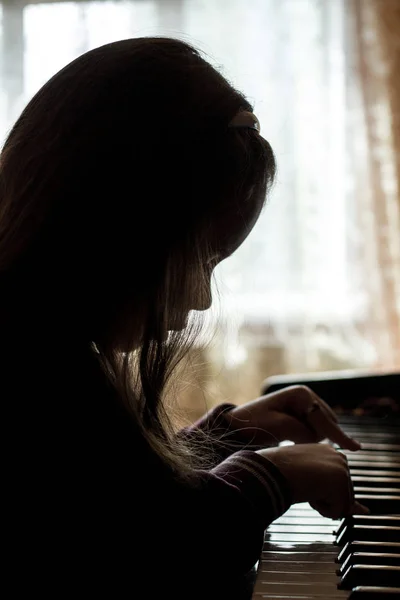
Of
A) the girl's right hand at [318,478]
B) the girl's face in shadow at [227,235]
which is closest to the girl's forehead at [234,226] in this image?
the girl's face in shadow at [227,235]

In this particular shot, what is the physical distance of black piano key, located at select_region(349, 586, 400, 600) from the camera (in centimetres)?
60

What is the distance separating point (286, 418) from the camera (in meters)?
1.03

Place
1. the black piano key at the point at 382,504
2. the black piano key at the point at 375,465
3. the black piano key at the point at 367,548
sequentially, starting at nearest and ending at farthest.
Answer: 1. the black piano key at the point at 367,548
2. the black piano key at the point at 382,504
3. the black piano key at the point at 375,465

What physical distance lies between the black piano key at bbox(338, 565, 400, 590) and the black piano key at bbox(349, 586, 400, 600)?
0.07 feet

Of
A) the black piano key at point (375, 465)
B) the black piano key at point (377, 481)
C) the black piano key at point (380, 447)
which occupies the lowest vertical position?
the black piano key at point (377, 481)

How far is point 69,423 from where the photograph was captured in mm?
659

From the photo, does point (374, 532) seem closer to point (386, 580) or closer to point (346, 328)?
point (386, 580)

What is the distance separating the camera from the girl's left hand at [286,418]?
1.01m

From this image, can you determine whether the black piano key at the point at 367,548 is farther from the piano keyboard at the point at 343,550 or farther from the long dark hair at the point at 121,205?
the long dark hair at the point at 121,205

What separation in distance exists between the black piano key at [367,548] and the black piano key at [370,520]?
0.18ft

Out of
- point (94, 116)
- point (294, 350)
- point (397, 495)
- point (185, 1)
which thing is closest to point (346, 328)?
point (294, 350)

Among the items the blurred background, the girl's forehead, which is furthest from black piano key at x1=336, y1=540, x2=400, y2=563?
the blurred background

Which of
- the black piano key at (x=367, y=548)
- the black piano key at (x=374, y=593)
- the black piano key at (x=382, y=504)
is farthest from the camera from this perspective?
the black piano key at (x=382, y=504)

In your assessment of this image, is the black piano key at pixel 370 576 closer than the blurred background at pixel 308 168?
Yes
